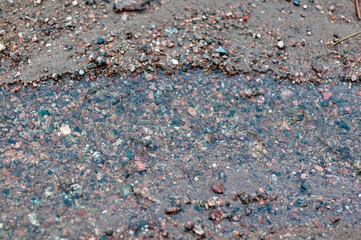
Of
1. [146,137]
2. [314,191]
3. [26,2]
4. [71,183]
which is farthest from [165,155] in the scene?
[26,2]

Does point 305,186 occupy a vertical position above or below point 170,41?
below

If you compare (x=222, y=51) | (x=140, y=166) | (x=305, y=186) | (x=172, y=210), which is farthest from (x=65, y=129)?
(x=305, y=186)

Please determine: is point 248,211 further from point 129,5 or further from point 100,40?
point 129,5

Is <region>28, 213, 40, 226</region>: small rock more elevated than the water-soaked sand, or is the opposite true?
the water-soaked sand

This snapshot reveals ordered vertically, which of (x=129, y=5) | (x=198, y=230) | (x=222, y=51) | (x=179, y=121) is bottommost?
(x=198, y=230)

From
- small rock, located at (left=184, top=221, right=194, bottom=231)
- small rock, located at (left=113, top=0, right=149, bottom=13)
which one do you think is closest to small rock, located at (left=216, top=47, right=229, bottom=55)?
small rock, located at (left=113, top=0, right=149, bottom=13)

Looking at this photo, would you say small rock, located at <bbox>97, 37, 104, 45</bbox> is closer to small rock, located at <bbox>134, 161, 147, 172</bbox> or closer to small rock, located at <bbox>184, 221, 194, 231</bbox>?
small rock, located at <bbox>134, 161, 147, 172</bbox>

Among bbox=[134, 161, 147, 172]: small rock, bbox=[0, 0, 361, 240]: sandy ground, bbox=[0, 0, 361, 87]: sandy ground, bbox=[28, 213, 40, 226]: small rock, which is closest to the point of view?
bbox=[28, 213, 40, 226]: small rock

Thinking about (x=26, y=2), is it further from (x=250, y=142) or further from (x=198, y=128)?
(x=250, y=142)

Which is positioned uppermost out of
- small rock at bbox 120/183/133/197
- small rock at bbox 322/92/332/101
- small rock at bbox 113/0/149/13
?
small rock at bbox 113/0/149/13
